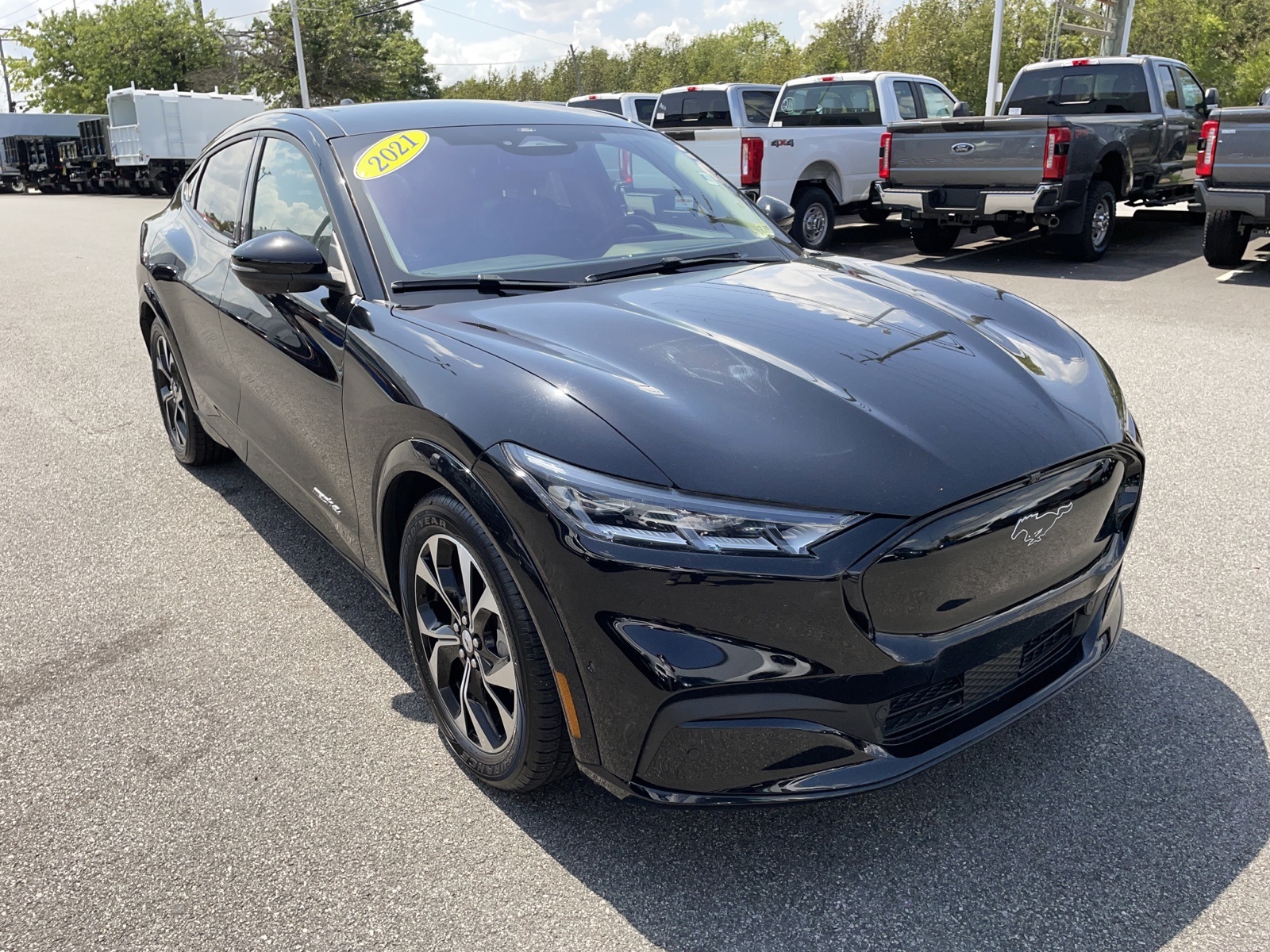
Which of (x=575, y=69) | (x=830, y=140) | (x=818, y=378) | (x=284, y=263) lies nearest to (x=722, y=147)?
(x=830, y=140)

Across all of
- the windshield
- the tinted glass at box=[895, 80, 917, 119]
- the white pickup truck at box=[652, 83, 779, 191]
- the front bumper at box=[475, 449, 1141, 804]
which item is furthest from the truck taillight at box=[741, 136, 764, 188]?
the front bumper at box=[475, 449, 1141, 804]

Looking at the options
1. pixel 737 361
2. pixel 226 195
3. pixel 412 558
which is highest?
pixel 226 195

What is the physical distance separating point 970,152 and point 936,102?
399 centimetres

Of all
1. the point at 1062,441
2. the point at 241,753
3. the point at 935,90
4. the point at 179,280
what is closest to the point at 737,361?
the point at 1062,441

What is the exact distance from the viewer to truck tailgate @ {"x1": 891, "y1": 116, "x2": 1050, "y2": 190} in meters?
10.4

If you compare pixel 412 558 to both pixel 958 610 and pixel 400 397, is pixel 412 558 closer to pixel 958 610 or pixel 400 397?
pixel 400 397

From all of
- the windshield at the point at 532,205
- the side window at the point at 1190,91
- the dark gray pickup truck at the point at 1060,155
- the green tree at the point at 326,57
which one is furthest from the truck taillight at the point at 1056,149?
the green tree at the point at 326,57

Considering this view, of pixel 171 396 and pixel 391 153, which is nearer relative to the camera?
pixel 391 153

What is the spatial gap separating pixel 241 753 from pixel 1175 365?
20.4ft

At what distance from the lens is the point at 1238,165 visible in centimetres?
959

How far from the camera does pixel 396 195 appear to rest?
3.25 metres

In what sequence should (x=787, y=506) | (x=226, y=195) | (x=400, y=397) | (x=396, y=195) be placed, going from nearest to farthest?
(x=787, y=506) < (x=400, y=397) < (x=396, y=195) < (x=226, y=195)

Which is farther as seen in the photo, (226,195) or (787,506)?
(226,195)

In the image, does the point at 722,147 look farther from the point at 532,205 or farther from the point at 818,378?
the point at 818,378
